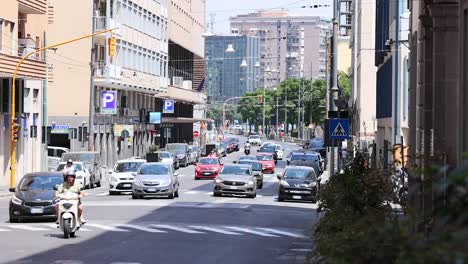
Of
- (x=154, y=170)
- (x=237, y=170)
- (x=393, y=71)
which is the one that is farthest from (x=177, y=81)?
(x=154, y=170)

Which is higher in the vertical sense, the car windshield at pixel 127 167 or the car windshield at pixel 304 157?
the car windshield at pixel 304 157

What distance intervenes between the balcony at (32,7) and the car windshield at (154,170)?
14.3 metres

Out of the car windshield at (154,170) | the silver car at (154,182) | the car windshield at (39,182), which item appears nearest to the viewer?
the car windshield at (39,182)

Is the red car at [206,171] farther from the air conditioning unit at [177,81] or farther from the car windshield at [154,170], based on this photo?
the air conditioning unit at [177,81]

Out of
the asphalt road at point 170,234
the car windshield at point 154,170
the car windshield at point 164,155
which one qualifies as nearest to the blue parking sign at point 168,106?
the car windshield at point 164,155

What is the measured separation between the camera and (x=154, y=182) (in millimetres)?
40750

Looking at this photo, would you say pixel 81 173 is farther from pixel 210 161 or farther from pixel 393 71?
pixel 210 161

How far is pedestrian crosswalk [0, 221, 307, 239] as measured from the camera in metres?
25.9

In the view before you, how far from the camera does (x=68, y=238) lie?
23719 millimetres

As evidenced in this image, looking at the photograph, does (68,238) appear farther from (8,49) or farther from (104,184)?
(104,184)

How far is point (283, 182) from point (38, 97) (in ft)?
68.1

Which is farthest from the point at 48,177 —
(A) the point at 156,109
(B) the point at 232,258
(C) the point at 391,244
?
(A) the point at 156,109

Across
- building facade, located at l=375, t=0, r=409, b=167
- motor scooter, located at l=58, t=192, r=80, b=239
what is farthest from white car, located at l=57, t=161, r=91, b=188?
motor scooter, located at l=58, t=192, r=80, b=239

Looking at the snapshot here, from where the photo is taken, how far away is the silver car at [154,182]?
40.7 meters
